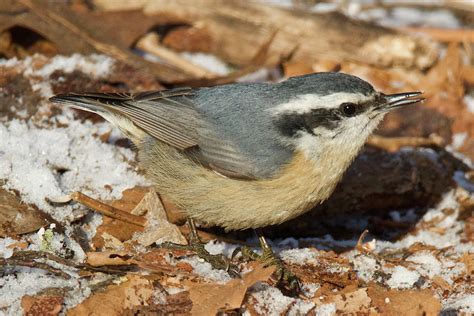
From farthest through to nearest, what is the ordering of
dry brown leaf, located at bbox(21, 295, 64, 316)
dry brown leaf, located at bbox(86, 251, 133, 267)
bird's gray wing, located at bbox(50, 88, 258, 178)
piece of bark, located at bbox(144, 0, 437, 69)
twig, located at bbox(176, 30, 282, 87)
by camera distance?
piece of bark, located at bbox(144, 0, 437, 69), twig, located at bbox(176, 30, 282, 87), bird's gray wing, located at bbox(50, 88, 258, 178), dry brown leaf, located at bbox(86, 251, 133, 267), dry brown leaf, located at bbox(21, 295, 64, 316)

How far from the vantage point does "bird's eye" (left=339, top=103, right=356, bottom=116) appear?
4535 millimetres

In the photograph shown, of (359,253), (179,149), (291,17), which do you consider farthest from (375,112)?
(291,17)

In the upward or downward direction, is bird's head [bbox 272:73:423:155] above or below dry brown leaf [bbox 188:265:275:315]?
above

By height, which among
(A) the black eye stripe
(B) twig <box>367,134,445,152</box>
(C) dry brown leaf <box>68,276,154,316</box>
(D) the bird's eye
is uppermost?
(D) the bird's eye

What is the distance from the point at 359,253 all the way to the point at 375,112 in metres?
1.00

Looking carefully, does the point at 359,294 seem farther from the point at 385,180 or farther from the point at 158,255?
the point at 385,180

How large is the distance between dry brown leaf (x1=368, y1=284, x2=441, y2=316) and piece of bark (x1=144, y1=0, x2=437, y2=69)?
351 cm

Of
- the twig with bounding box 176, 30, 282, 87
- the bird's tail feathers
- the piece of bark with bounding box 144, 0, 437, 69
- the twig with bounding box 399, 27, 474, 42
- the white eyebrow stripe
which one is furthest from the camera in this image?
the twig with bounding box 399, 27, 474, 42

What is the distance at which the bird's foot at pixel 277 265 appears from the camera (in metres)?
4.29

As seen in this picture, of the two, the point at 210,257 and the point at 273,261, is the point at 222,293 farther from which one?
the point at 273,261

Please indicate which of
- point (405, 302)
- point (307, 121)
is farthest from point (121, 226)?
point (405, 302)

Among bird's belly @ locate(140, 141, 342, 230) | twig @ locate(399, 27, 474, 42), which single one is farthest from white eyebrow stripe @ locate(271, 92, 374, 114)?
twig @ locate(399, 27, 474, 42)

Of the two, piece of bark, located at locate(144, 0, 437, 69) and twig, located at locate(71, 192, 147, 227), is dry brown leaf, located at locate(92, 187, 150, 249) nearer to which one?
twig, located at locate(71, 192, 147, 227)

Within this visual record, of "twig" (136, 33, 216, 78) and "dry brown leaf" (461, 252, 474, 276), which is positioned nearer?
"dry brown leaf" (461, 252, 474, 276)
